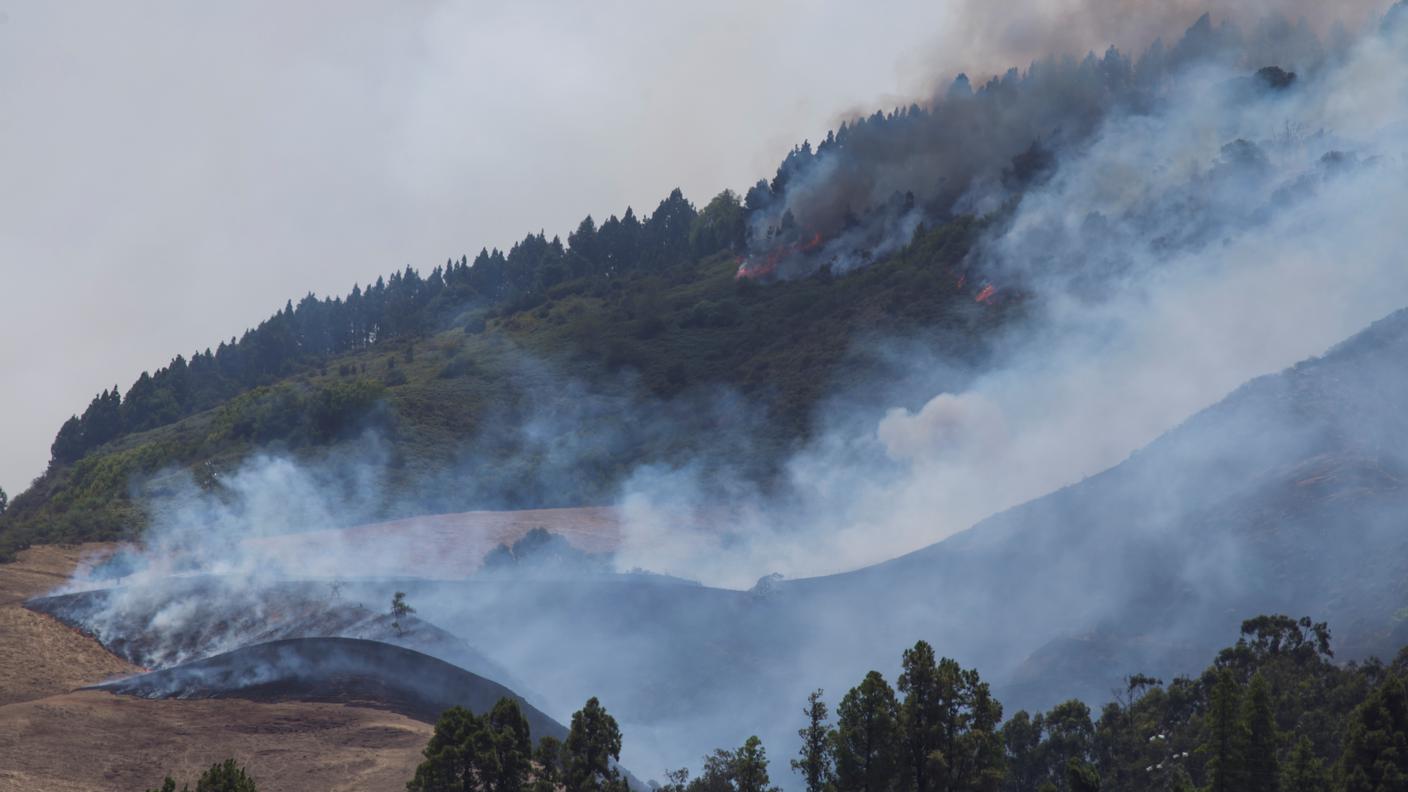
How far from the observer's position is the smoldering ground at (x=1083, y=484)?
3743 inches

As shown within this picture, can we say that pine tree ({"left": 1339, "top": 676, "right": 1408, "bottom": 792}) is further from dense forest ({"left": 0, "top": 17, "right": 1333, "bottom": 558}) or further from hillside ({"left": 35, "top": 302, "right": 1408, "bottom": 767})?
dense forest ({"left": 0, "top": 17, "right": 1333, "bottom": 558})

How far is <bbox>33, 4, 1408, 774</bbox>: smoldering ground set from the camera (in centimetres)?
9506

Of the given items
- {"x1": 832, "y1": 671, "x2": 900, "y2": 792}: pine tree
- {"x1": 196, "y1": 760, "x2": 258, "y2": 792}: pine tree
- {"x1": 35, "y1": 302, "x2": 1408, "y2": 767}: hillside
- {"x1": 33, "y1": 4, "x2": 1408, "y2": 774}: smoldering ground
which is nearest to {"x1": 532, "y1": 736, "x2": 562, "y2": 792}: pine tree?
{"x1": 832, "y1": 671, "x2": 900, "y2": 792}: pine tree

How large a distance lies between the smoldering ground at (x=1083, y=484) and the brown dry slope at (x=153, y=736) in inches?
667

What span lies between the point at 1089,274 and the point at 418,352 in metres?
95.6

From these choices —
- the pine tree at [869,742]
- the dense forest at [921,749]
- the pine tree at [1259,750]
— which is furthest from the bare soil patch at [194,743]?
the pine tree at [1259,750]

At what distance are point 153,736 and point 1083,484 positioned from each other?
7659 cm

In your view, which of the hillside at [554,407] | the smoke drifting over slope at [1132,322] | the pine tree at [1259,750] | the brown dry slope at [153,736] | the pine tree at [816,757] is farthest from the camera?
the hillside at [554,407]

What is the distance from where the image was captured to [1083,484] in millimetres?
116688

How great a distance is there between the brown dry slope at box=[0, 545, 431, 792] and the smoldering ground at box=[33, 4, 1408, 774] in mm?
16953

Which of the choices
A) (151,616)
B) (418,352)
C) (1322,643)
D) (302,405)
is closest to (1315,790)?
(1322,643)

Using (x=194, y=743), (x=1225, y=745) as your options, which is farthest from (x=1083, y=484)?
(x=194, y=743)

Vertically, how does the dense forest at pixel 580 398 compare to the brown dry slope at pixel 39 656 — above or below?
above

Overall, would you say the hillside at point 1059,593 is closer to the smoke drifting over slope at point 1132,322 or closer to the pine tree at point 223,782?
the smoke drifting over slope at point 1132,322
